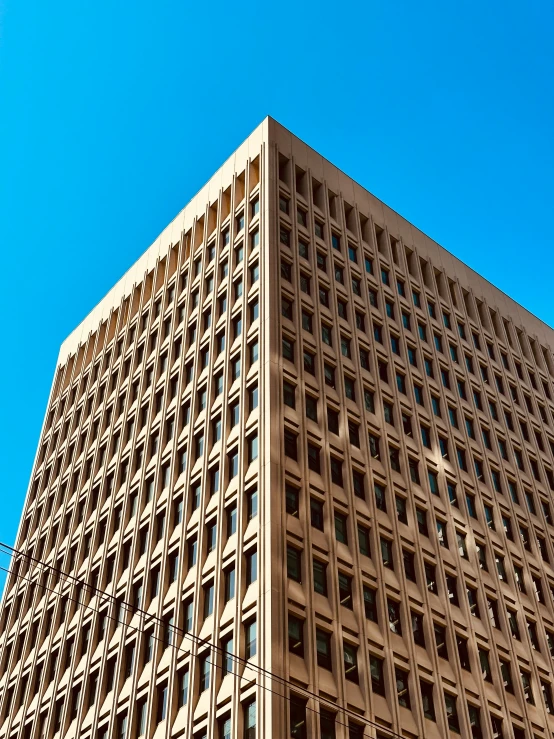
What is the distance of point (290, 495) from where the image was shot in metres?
42.5

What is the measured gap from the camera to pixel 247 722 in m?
35.3

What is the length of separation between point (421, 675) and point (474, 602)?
753 centimetres

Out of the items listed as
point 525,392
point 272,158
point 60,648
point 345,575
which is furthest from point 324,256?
point 60,648

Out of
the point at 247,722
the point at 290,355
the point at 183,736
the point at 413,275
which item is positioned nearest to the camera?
the point at 247,722

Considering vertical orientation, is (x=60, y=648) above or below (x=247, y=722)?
above

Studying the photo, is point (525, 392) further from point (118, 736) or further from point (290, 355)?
point (118, 736)

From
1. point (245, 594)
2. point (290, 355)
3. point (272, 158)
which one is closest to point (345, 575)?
point (245, 594)

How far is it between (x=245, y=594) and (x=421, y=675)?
833 cm

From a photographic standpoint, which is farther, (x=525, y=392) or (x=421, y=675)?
(x=525, y=392)

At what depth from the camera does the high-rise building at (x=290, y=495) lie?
3934 centimetres

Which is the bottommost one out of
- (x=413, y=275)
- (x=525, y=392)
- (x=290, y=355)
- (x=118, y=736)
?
(x=118, y=736)

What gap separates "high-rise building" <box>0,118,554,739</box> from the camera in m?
39.3

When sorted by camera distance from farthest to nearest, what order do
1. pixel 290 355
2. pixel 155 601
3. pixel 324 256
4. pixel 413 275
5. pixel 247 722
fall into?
1. pixel 413 275
2. pixel 324 256
3. pixel 290 355
4. pixel 155 601
5. pixel 247 722

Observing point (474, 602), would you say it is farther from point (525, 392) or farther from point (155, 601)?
point (525, 392)
